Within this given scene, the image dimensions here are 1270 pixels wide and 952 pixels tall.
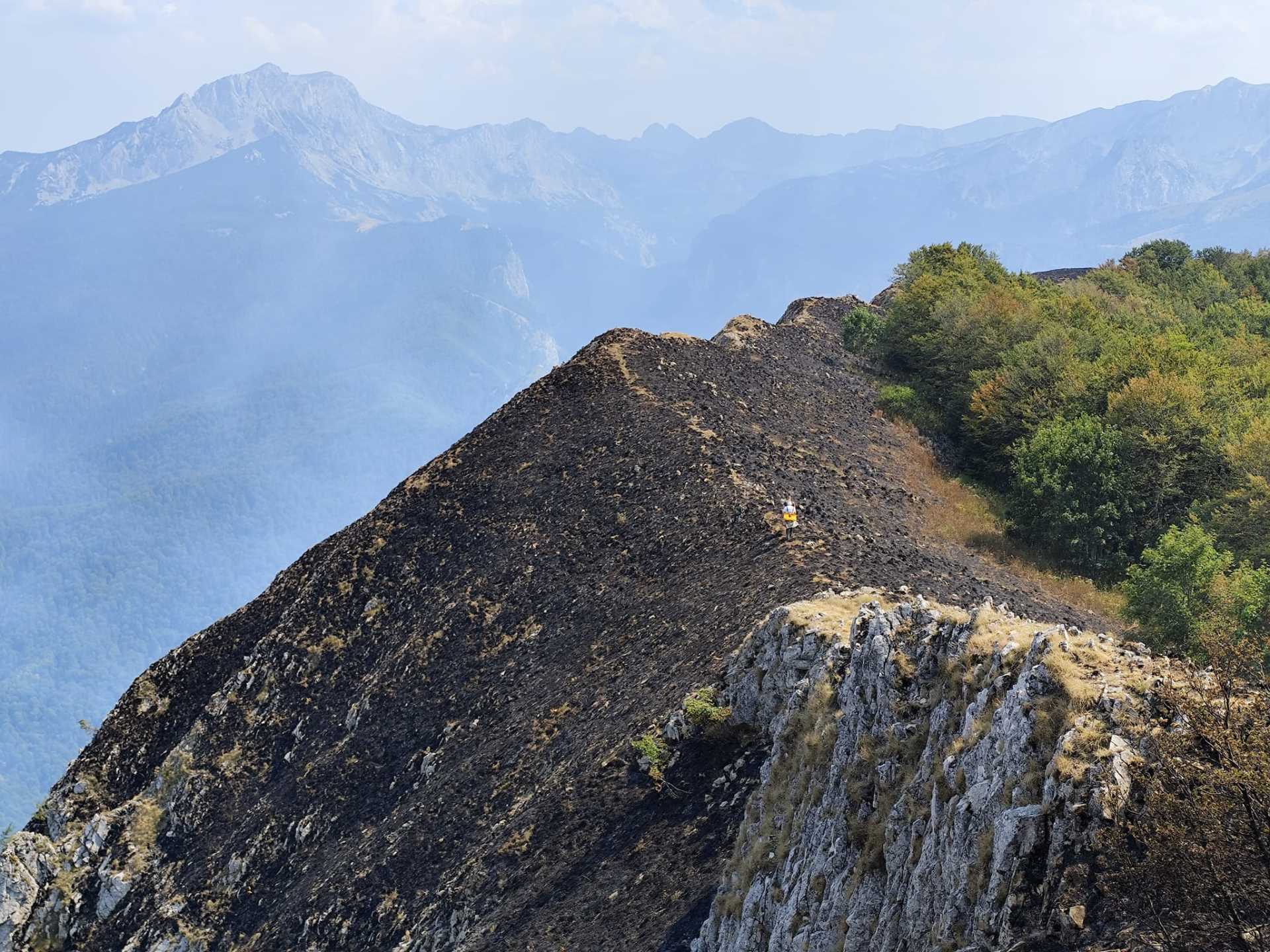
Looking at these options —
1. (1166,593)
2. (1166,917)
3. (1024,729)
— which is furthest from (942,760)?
(1166,593)

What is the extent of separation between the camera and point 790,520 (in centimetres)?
3231

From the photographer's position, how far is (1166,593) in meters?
26.9

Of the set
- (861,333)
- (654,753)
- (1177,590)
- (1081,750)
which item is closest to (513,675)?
(654,753)

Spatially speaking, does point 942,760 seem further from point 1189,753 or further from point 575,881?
point 575,881

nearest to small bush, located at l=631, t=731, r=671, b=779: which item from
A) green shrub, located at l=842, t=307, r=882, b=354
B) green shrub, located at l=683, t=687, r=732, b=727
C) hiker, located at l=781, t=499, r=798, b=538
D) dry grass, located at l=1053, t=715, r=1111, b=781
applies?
green shrub, located at l=683, t=687, r=732, b=727

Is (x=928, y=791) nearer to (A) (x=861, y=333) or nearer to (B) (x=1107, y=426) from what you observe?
(B) (x=1107, y=426)

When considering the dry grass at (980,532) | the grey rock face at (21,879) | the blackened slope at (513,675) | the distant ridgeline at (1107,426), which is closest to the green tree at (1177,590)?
the distant ridgeline at (1107,426)

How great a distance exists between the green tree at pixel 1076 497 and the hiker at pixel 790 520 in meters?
11.6

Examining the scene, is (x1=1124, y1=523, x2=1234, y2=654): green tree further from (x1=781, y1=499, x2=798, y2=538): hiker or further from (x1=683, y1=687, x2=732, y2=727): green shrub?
(x1=683, y1=687, x2=732, y2=727): green shrub

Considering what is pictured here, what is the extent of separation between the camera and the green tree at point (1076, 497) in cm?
3741

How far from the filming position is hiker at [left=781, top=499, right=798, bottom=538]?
31922 millimetres

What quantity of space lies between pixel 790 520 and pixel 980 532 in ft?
36.9

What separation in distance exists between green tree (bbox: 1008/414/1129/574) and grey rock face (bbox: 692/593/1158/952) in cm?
2074

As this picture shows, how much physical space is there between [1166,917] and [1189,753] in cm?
180
